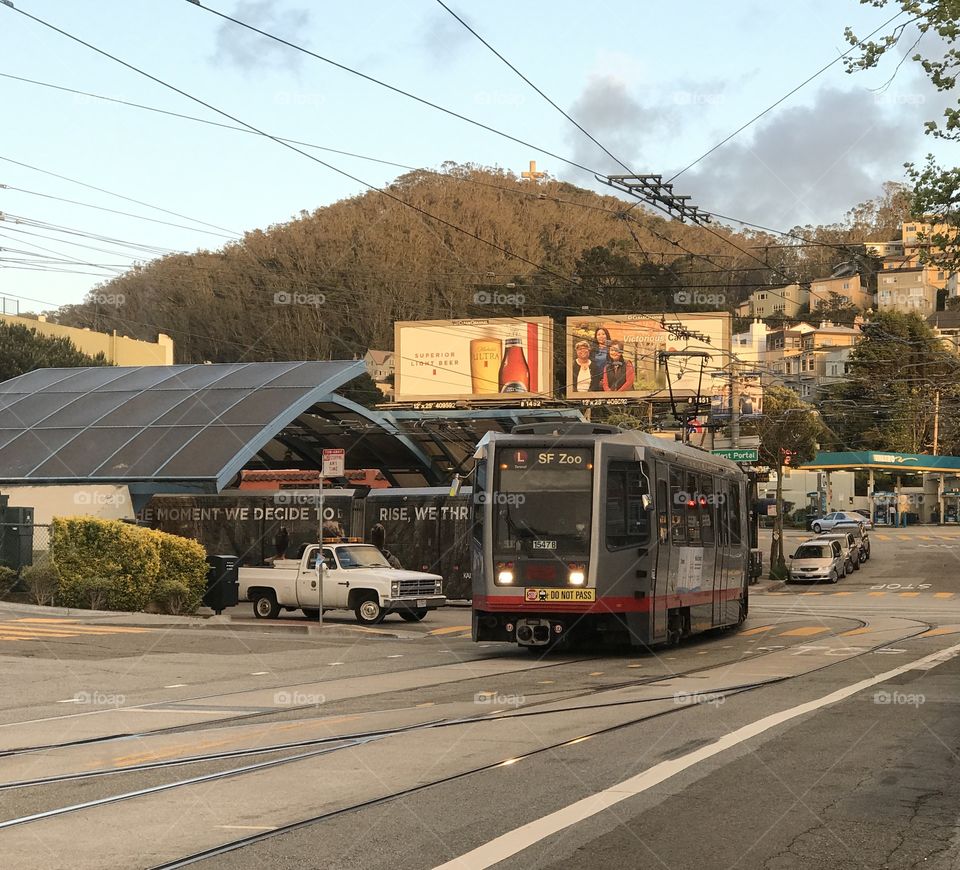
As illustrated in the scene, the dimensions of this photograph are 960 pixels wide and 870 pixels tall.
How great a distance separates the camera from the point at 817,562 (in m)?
48.8

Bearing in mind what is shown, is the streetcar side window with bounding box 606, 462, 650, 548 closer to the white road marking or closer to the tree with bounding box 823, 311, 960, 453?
the white road marking

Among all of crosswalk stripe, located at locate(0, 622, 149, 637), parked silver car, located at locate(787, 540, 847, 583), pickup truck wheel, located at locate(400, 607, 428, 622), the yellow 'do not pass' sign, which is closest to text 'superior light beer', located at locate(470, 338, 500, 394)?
parked silver car, located at locate(787, 540, 847, 583)

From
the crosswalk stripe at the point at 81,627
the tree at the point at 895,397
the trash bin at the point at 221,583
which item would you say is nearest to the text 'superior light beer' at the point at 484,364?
the tree at the point at 895,397

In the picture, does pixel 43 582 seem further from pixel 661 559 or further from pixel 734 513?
pixel 734 513

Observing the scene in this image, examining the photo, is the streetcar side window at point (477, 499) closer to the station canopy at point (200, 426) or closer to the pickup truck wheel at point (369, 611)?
the pickup truck wheel at point (369, 611)

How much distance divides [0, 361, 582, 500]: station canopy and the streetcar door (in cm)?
1641

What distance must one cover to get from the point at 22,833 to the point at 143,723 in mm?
4769

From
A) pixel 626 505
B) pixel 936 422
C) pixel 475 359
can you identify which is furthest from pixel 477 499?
pixel 936 422

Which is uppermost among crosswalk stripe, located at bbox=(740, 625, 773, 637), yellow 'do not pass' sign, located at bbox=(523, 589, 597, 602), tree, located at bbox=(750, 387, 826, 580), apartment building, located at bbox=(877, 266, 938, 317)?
apartment building, located at bbox=(877, 266, 938, 317)

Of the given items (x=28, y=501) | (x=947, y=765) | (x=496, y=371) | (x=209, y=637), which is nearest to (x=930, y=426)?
(x=496, y=371)

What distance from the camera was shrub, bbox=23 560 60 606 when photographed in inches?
984

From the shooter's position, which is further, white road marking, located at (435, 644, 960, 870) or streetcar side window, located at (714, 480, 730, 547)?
streetcar side window, located at (714, 480, 730, 547)

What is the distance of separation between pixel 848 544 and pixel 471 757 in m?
45.6

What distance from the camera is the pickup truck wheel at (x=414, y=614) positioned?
26.3 metres
